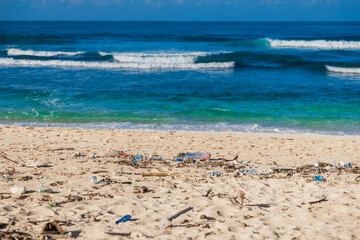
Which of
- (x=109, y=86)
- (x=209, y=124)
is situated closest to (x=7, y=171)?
(x=209, y=124)

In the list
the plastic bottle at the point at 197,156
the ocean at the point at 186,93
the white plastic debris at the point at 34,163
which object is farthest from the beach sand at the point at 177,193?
the ocean at the point at 186,93

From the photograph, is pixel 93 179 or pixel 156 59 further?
pixel 156 59

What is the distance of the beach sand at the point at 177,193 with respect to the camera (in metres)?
4.14

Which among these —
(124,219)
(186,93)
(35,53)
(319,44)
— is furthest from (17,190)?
(319,44)

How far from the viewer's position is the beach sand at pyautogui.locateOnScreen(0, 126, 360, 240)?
4145mm

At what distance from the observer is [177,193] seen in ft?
17.1

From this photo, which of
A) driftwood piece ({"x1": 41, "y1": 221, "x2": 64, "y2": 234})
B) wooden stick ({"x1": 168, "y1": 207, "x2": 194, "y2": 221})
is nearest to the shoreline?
wooden stick ({"x1": 168, "y1": 207, "x2": 194, "y2": 221})

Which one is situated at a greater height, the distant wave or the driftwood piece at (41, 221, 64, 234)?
the distant wave

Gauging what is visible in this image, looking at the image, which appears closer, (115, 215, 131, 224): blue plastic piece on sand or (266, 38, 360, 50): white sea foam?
(115, 215, 131, 224): blue plastic piece on sand

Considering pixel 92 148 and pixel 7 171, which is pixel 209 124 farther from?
pixel 7 171

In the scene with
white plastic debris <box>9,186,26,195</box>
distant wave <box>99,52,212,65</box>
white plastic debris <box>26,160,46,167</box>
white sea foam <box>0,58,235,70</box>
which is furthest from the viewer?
distant wave <box>99,52,212,65</box>

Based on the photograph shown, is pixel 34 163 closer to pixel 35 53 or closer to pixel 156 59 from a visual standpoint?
pixel 156 59

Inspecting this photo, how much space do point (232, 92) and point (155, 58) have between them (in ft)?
39.2

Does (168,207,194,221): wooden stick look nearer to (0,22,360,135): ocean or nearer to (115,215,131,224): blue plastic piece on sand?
(115,215,131,224): blue plastic piece on sand
